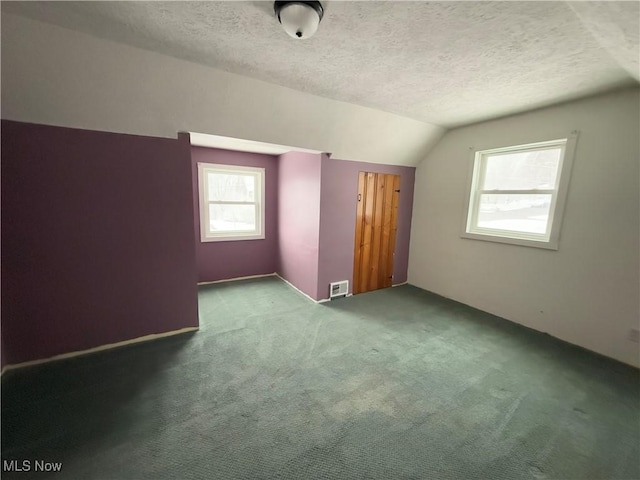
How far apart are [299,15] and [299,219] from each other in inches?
101

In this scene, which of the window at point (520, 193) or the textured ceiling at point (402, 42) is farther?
the window at point (520, 193)

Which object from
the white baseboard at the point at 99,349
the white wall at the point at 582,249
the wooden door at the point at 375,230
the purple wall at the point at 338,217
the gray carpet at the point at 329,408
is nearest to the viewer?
the gray carpet at the point at 329,408

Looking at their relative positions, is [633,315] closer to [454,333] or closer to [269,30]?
[454,333]

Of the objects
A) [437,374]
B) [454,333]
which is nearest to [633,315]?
[454,333]

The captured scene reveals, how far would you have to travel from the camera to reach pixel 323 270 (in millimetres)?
3350

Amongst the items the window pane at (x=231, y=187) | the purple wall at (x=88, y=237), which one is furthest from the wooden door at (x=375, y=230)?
the purple wall at (x=88, y=237)

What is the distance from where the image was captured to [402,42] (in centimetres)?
152

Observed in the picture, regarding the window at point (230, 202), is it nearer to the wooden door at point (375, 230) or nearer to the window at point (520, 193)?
the wooden door at point (375, 230)

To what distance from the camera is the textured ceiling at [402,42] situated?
49.8 inches

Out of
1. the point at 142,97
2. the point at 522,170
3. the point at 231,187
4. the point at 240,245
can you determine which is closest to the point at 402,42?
the point at 142,97

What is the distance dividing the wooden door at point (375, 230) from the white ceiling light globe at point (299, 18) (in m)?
2.24

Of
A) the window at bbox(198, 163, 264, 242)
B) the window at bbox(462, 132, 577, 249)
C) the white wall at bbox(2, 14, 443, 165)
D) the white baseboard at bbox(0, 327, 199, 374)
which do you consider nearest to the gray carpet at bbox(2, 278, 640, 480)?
the white baseboard at bbox(0, 327, 199, 374)

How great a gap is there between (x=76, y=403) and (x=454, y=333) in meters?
3.28

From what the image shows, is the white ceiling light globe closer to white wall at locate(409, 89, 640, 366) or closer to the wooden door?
the wooden door
